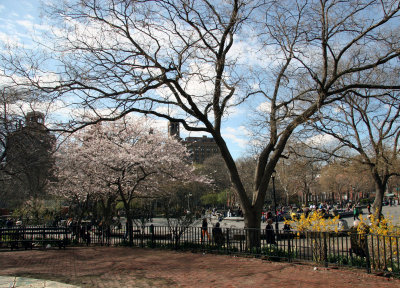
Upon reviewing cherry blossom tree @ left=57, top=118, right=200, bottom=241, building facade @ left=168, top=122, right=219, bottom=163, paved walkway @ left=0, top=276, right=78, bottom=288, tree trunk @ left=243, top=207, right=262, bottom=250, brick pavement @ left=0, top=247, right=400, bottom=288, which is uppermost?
building facade @ left=168, top=122, right=219, bottom=163

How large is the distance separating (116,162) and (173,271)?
34.6 feet

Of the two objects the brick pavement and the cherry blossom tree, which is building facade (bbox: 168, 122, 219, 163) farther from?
the brick pavement

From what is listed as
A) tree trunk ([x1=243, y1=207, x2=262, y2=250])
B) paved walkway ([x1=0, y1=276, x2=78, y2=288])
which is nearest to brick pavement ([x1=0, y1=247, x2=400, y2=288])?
paved walkway ([x1=0, y1=276, x2=78, y2=288])

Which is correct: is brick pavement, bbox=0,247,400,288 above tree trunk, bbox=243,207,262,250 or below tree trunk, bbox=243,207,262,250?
below

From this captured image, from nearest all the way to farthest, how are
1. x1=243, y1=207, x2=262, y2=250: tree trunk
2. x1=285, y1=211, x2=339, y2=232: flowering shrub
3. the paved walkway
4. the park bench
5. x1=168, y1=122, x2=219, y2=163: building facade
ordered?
the paved walkway → x1=285, y1=211, x2=339, y2=232: flowering shrub → x1=243, y1=207, x2=262, y2=250: tree trunk → the park bench → x1=168, y1=122, x2=219, y2=163: building facade

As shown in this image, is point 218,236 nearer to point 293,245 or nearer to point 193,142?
point 293,245

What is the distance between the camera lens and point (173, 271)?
912cm

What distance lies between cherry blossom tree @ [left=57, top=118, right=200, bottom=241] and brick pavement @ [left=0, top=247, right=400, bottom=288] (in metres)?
6.35

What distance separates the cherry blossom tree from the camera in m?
18.8

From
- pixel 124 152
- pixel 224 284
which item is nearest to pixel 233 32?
pixel 224 284

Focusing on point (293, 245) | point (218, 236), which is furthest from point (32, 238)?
point (293, 245)

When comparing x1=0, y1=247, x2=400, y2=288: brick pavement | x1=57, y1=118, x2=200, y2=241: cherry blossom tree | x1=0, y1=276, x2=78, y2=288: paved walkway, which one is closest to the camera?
x1=0, y1=276, x2=78, y2=288: paved walkway

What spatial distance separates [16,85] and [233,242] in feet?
29.6

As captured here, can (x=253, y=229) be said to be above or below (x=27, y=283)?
above
